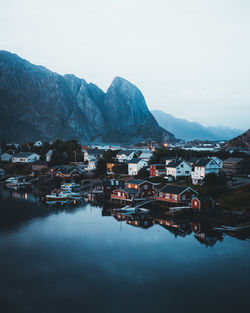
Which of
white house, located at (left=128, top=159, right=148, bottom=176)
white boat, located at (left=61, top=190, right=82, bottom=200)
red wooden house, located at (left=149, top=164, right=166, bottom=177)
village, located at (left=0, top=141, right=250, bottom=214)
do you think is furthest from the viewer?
white house, located at (left=128, top=159, right=148, bottom=176)

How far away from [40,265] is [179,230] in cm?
1498

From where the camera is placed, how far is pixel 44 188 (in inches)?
2420

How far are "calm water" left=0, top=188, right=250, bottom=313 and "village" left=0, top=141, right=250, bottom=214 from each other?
643 centimetres

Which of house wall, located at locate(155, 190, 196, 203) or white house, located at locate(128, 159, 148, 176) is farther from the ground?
white house, located at locate(128, 159, 148, 176)

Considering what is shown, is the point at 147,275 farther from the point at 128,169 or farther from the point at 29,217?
the point at 128,169

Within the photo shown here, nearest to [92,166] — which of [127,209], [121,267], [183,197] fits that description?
[127,209]

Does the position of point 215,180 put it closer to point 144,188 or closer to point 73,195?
point 144,188

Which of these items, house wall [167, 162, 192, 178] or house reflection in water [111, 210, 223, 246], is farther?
house wall [167, 162, 192, 178]

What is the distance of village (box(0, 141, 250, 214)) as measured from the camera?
40750 mm

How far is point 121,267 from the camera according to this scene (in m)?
22.9

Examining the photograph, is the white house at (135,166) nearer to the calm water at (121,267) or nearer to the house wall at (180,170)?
the house wall at (180,170)

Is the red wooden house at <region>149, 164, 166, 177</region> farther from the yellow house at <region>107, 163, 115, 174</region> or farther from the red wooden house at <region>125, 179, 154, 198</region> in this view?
the yellow house at <region>107, 163, 115, 174</region>

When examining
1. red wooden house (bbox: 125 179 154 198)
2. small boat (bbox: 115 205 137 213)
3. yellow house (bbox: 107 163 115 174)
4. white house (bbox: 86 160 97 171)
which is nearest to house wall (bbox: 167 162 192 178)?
red wooden house (bbox: 125 179 154 198)

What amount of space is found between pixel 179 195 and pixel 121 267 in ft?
60.7
